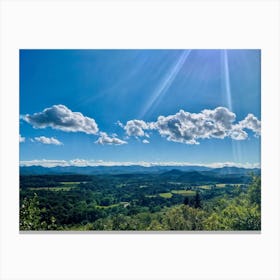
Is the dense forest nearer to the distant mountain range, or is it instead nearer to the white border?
the distant mountain range

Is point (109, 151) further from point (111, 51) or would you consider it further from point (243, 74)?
point (243, 74)

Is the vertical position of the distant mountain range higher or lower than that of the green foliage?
higher

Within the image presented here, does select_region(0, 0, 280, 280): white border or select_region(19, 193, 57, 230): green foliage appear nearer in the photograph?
select_region(0, 0, 280, 280): white border

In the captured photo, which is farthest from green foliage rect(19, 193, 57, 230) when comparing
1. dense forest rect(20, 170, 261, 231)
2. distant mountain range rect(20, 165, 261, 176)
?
distant mountain range rect(20, 165, 261, 176)
